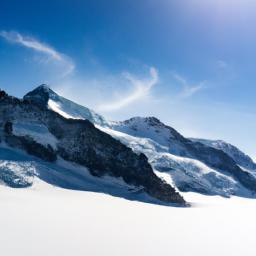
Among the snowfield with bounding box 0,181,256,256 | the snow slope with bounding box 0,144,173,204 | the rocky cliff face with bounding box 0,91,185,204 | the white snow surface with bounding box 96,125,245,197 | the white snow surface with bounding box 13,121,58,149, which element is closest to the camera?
the snowfield with bounding box 0,181,256,256

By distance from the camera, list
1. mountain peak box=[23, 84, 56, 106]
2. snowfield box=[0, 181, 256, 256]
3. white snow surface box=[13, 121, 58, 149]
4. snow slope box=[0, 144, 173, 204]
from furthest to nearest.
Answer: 1. mountain peak box=[23, 84, 56, 106]
2. white snow surface box=[13, 121, 58, 149]
3. snow slope box=[0, 144, 173, 204]
4. snowfield box=[0, 181, 256, 256]

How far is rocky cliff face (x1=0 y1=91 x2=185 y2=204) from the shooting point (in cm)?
9125

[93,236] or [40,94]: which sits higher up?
[40,94]

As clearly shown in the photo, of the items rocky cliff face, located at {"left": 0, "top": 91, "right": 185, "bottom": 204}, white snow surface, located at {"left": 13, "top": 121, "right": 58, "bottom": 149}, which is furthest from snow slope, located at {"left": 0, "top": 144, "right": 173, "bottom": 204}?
white snow surface, located at {"left": 13, "top": 121, "right": 58, "bottom": 149}

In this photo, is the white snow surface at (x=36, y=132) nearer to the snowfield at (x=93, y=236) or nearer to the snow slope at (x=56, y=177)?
the snow slope at (x=56, y=177)

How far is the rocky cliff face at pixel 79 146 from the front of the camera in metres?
91.2

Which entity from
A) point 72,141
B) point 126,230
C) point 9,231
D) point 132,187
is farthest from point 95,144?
point 9,231

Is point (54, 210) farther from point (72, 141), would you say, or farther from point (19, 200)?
point (72, 141)

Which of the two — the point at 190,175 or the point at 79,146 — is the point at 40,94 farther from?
the point at 79,146

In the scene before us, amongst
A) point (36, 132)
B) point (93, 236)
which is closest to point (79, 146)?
point (36, 132)

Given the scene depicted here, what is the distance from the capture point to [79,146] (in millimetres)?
97688

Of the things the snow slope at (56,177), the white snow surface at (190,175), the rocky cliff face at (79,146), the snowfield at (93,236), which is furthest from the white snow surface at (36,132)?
the white snow surface at (190,175)

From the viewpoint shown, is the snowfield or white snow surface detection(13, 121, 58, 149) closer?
the snowfield

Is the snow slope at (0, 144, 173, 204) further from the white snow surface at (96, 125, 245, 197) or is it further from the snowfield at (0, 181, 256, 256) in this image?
the white snow surface at (96, 125, 245, 197)
